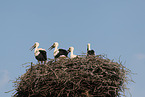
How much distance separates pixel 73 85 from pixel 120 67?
140 centimetres

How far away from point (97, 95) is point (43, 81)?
1.36 m

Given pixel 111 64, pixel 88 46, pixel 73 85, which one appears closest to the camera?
pixel 73 85

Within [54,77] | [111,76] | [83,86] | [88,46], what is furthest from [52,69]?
[88,46]

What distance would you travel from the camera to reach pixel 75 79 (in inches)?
319

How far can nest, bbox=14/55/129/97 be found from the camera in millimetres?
8125

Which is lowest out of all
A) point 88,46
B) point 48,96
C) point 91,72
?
point 48,96

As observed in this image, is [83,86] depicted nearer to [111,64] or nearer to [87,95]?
[87,95]

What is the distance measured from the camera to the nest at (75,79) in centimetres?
812

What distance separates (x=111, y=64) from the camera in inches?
338

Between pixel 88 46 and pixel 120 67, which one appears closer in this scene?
pixel 120 67

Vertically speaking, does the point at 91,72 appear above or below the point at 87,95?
above

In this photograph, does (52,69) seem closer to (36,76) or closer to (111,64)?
(36,76)

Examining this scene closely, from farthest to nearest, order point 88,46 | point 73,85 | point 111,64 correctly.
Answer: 1. point 88,46
2. point 111,64
3. point 73,85

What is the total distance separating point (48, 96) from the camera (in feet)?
27.2
